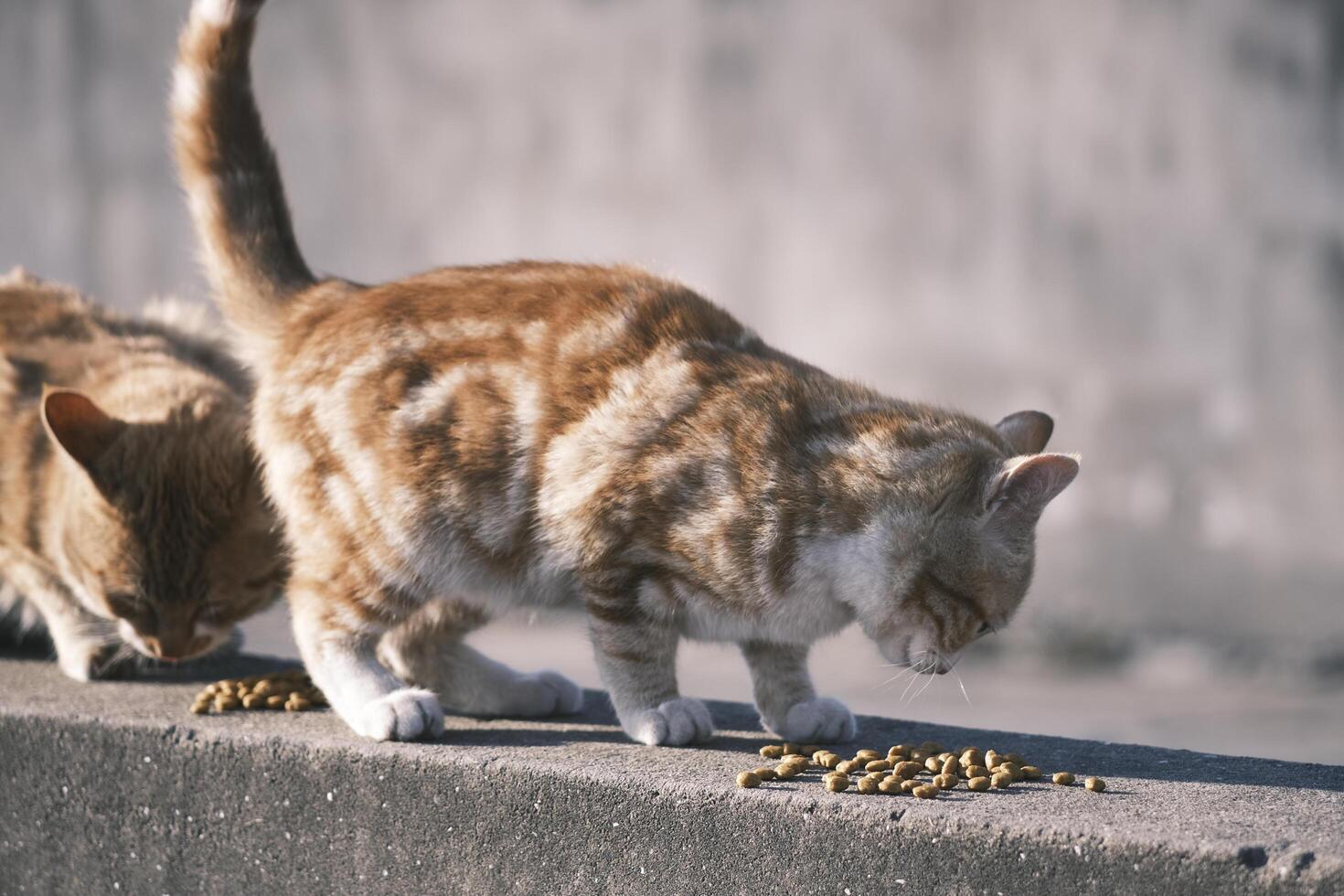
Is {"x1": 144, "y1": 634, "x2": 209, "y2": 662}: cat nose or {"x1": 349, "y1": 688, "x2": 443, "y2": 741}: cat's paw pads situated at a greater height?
{"x1": 144, "y1": 634, "x2": 209, "y2": 662}: cat nose

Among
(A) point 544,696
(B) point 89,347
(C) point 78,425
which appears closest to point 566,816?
(A) point 544,696

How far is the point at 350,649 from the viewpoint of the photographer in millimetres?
2332

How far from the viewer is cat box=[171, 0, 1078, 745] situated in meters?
2.13

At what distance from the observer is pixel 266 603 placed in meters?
2.65

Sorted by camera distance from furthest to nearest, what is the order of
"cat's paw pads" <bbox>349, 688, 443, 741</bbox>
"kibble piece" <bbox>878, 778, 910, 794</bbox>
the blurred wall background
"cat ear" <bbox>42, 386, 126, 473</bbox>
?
the blurred wall background
"cat ear" <bbox>42, 386, 126, 473</bbox>
"cat's paw pads" <bbox>349, 688, 443, 741</bbox>
"kibble piece" <bbox>878, 778, 910, 794</bbox>

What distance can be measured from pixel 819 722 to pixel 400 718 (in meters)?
0.64

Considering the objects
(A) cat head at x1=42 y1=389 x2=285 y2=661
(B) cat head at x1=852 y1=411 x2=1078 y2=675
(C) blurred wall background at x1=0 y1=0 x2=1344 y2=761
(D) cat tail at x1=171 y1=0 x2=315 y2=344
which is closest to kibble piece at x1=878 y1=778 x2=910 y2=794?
(B) cat head at x1=852 y1=411 x2=1078 y2=675

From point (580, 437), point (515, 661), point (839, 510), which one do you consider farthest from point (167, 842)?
point (515, 661)

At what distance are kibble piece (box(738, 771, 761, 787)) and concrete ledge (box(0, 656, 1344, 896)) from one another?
20 millimetres

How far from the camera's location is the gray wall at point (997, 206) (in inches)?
209

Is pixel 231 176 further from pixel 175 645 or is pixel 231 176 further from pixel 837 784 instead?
pixel 837 784

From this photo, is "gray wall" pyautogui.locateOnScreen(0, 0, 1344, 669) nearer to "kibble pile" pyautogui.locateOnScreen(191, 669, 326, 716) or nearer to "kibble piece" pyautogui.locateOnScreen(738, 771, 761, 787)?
"kibble pile" pyautogui.locateOnScreen(191, 669, 326, 716)

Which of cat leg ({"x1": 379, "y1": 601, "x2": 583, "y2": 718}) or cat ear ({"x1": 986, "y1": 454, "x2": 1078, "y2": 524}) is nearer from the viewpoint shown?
cat ear ({"x1": 986, "y1": 454, "x2": 1078, "y2": 524})

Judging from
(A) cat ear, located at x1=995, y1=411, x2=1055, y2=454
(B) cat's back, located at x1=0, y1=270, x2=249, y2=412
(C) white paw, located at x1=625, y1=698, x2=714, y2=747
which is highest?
(B) cat's back, located at x1=0, y1=270, x2=249, y2=412
